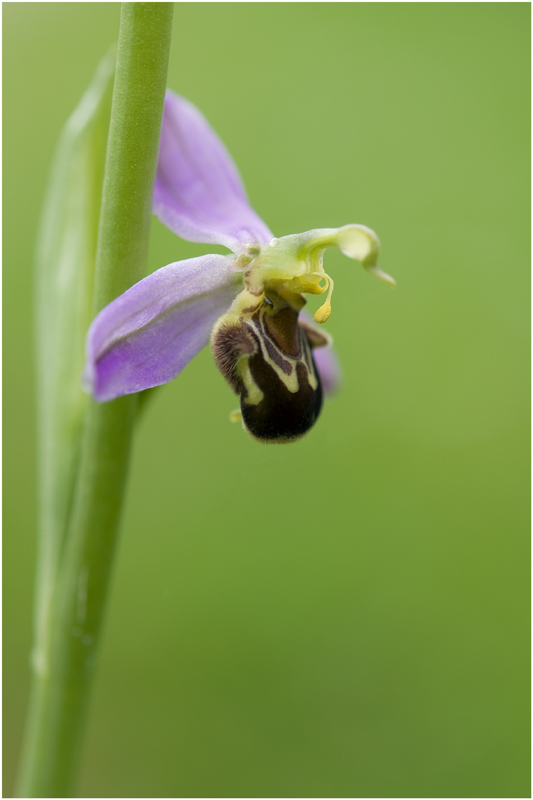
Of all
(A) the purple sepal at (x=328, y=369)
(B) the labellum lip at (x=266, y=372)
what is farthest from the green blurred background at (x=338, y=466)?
(B) the labellum lip at (x=266, y=372)

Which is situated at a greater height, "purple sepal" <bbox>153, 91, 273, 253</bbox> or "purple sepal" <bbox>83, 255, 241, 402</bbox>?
"purple sepal" <bbox>153, 91, 273, 253</bbox>

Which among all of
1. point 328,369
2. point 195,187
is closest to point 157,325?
point 195,187

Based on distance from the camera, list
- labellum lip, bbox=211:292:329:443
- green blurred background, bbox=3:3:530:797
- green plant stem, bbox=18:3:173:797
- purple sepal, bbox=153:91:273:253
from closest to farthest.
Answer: green plant stem, bbox=18:3:173:797
labellum lip, bbox=211:292:329:443
purple sepal, bbox=153:91:273:253
green blurred background, bbox=3:3:530:797

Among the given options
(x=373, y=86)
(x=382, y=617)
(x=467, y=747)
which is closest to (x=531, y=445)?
(x=382, y=617)

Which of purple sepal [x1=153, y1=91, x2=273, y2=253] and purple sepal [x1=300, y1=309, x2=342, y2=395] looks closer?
purple sepal [x1=153, y1=91, x2=273, y2=253]

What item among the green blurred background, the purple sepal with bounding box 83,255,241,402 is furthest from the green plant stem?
the green blurred background

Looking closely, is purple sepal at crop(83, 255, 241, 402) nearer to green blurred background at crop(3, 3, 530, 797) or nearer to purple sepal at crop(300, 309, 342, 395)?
purple sepal at crop(300, 309, 342, 395)

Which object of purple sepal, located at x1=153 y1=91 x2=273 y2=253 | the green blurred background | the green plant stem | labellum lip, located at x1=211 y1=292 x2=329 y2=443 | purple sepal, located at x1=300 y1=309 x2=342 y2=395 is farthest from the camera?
the green blurred background

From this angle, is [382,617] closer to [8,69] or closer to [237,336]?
[237,336]
